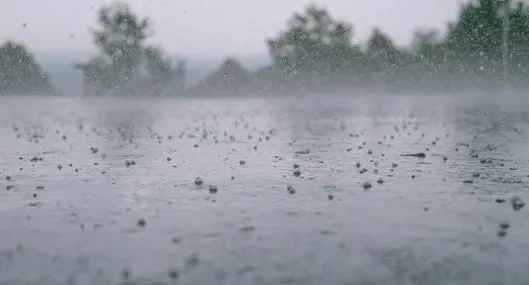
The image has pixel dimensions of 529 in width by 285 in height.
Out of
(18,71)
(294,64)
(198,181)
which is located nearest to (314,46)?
(294,64)

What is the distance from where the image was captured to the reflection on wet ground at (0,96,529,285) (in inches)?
242

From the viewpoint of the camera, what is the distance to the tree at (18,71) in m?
69.2

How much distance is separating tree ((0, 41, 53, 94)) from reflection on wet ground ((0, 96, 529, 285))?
180 feet

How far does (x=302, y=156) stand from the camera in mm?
15602

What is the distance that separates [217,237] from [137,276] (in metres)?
1.63

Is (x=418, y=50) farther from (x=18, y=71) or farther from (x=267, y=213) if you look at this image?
(x=267, y=213)

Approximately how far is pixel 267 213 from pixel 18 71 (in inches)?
2640

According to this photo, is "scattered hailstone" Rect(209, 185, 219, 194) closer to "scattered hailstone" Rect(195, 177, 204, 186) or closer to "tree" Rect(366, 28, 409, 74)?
"scattered hailstone" Rect(195, 177, 204, 186)

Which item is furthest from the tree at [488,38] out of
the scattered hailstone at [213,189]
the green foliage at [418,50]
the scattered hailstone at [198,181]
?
the scattered hailstone at [213,189]

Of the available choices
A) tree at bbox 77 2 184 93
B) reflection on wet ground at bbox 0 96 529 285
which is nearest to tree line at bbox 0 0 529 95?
tree at bbox 77 2 184 93

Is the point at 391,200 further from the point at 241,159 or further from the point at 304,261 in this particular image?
the point at 241,159

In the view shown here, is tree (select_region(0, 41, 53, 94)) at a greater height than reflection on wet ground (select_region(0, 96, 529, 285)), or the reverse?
tree (select_region(0, 41, 53, 94))

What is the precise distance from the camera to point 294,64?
68812mm

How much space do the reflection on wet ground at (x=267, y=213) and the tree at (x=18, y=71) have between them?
5488 centimetres
